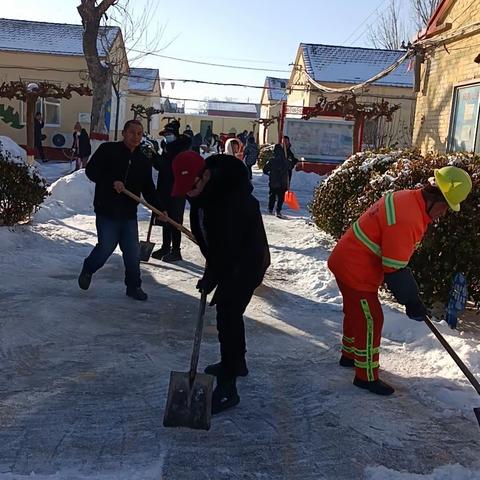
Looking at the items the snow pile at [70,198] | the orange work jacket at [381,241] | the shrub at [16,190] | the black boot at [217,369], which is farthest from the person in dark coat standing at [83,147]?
the orange work jacket at [381,241]

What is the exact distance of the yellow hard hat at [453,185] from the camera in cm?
332

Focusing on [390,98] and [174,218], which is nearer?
[174,218]

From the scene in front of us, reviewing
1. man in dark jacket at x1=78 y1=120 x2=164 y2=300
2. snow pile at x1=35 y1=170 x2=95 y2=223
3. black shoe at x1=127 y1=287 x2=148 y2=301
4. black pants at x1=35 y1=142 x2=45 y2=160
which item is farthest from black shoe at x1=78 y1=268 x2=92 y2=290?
black pants at x1=35 y1=142 x2=45 y2=160

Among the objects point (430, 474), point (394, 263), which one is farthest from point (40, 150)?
point (430, 474)

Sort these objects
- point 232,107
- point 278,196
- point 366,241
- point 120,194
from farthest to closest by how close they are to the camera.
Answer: point 232,107 < point 278,196 < point 120,194 < point 366,241

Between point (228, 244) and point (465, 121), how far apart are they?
7907mm

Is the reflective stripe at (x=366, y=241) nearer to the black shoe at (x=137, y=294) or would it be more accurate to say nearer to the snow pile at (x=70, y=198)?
the black shoe at (x=137, y=294)

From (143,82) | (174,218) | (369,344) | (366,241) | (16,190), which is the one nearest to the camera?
(366,241)

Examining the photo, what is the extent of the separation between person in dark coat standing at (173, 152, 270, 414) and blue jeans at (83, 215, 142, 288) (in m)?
2.05

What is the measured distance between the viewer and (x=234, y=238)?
3.44m

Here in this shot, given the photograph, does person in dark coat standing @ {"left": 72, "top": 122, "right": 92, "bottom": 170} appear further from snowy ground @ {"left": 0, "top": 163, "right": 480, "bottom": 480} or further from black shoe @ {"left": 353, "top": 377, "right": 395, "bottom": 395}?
black shoe @ {"left": 353, "top": 377, "right": 395, "bottom": 395}

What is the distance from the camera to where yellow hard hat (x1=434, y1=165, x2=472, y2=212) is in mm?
3320

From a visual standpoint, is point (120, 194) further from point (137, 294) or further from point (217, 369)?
point (217, 369)

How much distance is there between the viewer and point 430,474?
Result: 2951mm
